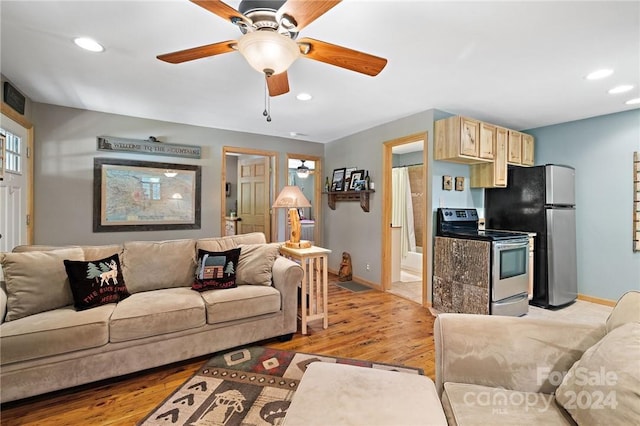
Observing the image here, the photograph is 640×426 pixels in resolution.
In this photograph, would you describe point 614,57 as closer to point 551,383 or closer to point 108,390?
point 551,383

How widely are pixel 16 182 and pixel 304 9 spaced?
11.2 ft

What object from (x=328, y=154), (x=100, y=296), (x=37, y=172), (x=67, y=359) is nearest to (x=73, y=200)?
(x=37, y=172)

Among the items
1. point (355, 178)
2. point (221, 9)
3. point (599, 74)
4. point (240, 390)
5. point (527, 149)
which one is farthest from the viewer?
point (355, 178)

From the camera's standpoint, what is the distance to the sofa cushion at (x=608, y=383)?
870 millimetres

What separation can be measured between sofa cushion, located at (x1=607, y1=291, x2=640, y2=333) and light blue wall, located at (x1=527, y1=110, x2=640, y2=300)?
323cm

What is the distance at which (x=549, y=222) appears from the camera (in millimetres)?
3447

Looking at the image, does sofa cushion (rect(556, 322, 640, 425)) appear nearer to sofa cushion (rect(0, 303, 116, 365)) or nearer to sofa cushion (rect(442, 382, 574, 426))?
sofa cushion (rect(442, 382, 574, 426))

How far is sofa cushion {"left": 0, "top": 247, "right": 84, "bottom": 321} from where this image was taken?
1.94 metres

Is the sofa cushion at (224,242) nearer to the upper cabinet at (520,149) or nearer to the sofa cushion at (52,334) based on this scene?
the sofa cushion at (52,334)

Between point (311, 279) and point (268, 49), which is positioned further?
point (311, 279)

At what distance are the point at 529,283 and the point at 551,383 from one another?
2.65 m

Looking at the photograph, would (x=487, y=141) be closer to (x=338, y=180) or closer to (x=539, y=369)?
(x=338, y=180)

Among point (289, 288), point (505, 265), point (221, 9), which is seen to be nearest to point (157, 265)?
point (289, 288)

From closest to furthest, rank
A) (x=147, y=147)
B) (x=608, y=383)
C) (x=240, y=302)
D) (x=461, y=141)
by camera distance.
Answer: (x=608, y=383)
(x=240, y=302)
(x=461, y=141)
(x=147, y=147)
